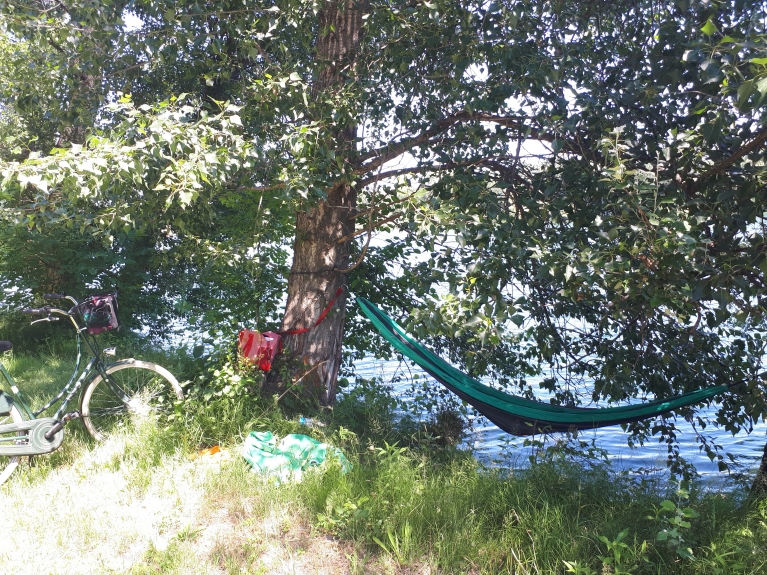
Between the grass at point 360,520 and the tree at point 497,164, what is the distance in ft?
2.01

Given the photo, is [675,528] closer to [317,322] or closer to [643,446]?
[317,322]

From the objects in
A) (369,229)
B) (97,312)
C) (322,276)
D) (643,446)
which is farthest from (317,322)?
(643,446)

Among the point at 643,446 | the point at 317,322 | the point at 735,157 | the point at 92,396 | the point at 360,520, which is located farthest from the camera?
the point at 643,446

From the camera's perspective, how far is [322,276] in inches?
183

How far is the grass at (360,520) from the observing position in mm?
2473

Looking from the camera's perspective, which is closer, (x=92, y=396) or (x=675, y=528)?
(x=675, y=528)

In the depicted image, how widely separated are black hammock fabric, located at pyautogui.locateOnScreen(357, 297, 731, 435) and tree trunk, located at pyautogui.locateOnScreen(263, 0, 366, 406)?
0.75 metres

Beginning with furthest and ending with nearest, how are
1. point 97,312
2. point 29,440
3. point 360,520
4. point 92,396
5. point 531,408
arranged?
point 92,396 → point 97,312 → point 531,408 → point 29,440 → point 360,520

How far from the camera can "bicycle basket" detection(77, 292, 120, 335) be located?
146 inches

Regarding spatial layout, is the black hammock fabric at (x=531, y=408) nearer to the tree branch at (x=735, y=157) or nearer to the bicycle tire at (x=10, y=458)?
the tree branch at (x=735, y=157)

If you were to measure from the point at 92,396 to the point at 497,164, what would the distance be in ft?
9.65

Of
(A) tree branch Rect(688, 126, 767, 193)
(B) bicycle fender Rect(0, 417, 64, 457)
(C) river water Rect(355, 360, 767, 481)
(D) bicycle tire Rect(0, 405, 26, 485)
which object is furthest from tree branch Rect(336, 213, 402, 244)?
(D) bicycle tire Rect(0, 405, 26, 485)

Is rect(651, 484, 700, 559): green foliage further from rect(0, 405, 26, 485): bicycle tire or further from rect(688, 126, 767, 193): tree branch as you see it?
rect(0, 405, 26, 485): bicycle tire

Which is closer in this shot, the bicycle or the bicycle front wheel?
the bicycle
